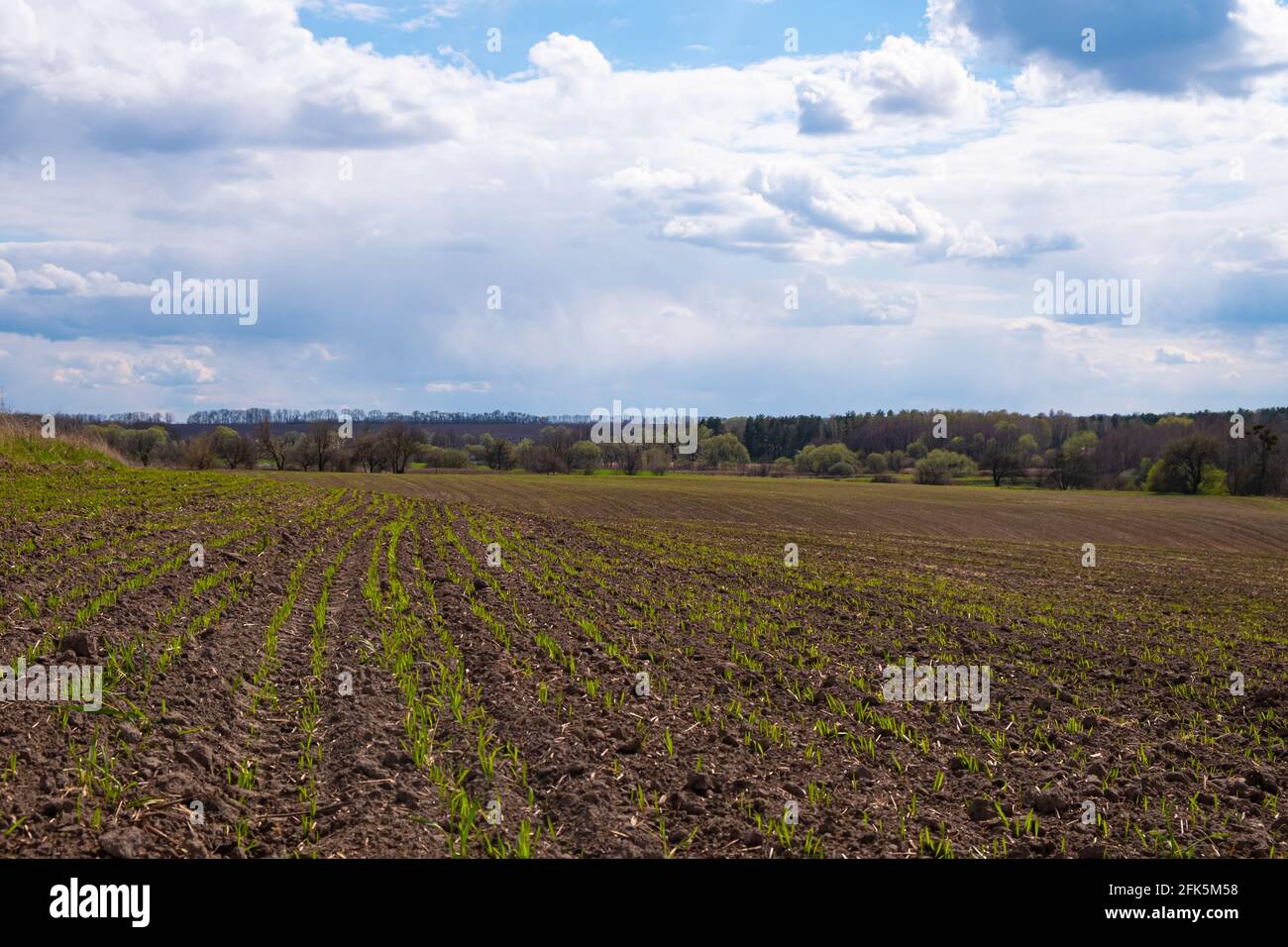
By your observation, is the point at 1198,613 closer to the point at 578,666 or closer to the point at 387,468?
the point at 578,666

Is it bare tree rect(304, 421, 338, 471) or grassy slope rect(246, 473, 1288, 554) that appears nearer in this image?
grassy slope rect(246, 473, 1288, 554)

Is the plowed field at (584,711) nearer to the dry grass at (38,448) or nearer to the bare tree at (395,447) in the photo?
the dry grass at (38,448)

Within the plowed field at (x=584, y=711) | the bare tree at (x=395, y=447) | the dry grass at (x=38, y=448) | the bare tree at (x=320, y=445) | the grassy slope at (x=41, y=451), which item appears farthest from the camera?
the bare tree at (x=395, y=447)

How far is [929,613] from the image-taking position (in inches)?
727

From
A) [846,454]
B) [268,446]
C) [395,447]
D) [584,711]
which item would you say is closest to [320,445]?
[268,446]

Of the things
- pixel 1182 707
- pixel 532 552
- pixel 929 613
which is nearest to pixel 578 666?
pixel 1182 707

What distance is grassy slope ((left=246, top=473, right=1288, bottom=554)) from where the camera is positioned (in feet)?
178

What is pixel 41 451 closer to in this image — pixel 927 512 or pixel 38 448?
pixel 38 448

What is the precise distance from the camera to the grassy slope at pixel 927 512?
5418cm

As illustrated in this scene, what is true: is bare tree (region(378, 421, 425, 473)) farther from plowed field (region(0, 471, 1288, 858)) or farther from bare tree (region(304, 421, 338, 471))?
plowed field (region(0, 471, 1288, 858))

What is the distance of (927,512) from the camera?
2539 inches

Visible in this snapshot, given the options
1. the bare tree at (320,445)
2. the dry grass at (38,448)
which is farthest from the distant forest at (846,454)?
the dry grass at (38,448)

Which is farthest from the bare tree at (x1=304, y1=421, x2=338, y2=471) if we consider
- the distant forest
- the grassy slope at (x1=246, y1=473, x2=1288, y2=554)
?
the grassy slope at (x1=246, y1=473, x2=1288, y2=554)

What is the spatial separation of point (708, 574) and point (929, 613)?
5791 millimetres
